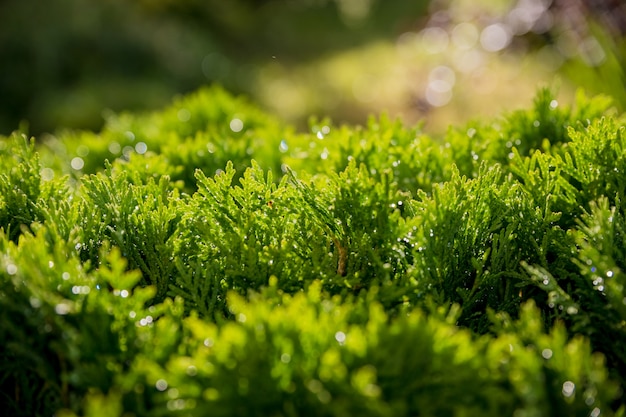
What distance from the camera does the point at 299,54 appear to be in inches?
385

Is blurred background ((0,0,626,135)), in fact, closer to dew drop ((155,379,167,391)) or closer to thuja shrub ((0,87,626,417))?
thuja shrub ((0,87,626,417))

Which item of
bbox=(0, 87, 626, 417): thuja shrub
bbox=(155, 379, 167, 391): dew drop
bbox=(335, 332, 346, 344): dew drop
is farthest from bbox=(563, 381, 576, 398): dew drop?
bbox=(155, 379, 167, 391): dew drop

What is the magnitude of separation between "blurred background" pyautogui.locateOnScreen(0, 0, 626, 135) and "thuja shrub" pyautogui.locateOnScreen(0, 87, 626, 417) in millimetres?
2661

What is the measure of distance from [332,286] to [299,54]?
28.8 ft

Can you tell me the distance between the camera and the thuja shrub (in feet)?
3.13

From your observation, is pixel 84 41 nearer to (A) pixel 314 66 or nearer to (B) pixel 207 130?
(A) pixel 314 66

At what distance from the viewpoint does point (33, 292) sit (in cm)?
106

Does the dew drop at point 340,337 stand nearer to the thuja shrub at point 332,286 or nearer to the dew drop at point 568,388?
the thuja shrub at point 332,286

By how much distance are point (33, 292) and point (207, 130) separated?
5.19ft

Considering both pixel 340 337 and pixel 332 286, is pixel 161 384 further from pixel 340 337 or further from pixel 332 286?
pixel 332 286

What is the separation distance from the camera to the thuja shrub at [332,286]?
0.95m

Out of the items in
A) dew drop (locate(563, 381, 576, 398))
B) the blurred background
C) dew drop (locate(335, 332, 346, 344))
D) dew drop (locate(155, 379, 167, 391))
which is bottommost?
dew drop (locate(563, 381, 576, 398))

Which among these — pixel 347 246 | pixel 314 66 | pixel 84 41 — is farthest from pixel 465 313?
pixel 314 66

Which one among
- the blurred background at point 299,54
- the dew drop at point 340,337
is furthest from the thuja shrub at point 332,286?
the blurred background at point 299,54
